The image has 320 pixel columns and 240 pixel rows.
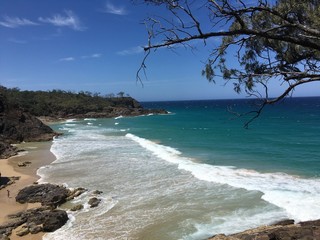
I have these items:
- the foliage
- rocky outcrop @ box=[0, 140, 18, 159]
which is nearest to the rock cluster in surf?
rocky outcrop @ box=[0, 140, 18, 159]

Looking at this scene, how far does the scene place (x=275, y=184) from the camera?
18.5 meters

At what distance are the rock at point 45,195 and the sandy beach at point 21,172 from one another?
17.8 inches

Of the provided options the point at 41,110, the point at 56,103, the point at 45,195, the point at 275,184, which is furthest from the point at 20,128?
the point at 56,103

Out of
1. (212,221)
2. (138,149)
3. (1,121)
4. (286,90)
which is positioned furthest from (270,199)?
(1,121)

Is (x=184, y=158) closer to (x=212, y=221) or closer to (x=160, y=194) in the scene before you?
(x=160, y=194)

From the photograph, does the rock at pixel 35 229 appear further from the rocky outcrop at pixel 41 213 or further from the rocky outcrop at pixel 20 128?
the rocky outcrop at pixel 20 128

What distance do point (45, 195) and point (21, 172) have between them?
7908mm

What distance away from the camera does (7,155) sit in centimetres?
3069

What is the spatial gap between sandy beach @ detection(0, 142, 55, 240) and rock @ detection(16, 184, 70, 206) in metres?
0.45

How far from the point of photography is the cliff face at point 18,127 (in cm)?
4162

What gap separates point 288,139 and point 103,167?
22.6m

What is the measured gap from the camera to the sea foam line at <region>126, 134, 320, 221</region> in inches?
563

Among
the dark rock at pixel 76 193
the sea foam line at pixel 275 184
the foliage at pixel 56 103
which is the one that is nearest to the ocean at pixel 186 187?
the sea foam line at pixel 275 184

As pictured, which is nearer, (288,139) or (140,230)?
(140,230)
